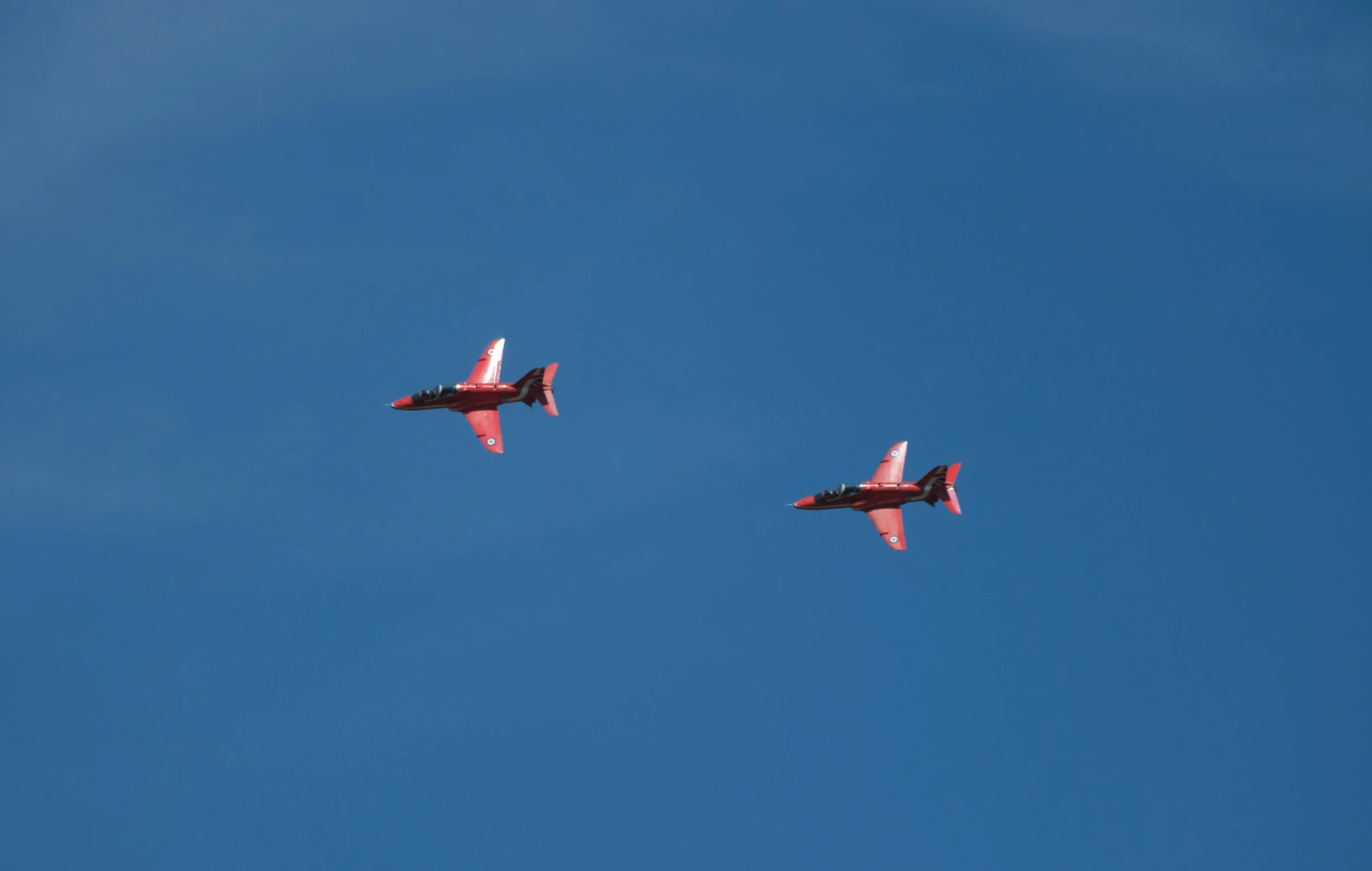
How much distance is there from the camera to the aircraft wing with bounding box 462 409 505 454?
457ft

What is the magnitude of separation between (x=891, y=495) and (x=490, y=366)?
129 ft

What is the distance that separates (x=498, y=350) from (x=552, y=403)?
840 cm

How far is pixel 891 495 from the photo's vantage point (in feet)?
461

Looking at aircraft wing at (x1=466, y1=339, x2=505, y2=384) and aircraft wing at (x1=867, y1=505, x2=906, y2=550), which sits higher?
aircraft wing at (x1=466, y1=339, x2=505, y2=384)

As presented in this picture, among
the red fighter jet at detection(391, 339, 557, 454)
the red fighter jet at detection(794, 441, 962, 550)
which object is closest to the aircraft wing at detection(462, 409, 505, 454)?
the red fighter jet at detection(391, 339, 557, 454)

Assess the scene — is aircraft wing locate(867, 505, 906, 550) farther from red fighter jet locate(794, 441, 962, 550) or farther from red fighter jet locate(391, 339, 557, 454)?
red fighter jet locate(391, 339, 557, 454)

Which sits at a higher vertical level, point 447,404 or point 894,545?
point 447,404

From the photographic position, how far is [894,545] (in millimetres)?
138625

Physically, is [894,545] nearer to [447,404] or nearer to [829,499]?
[829,499]

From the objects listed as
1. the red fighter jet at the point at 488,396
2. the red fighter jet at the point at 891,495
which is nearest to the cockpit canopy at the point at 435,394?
the red fighter jet at the point at 488,396

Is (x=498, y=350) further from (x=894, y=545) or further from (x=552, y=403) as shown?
(x=894, y=545)

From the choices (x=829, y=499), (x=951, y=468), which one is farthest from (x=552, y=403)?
(x=951, y=468)

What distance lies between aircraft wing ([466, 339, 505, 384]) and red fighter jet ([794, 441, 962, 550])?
1226 inches

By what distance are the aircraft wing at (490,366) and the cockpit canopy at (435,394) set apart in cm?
189
